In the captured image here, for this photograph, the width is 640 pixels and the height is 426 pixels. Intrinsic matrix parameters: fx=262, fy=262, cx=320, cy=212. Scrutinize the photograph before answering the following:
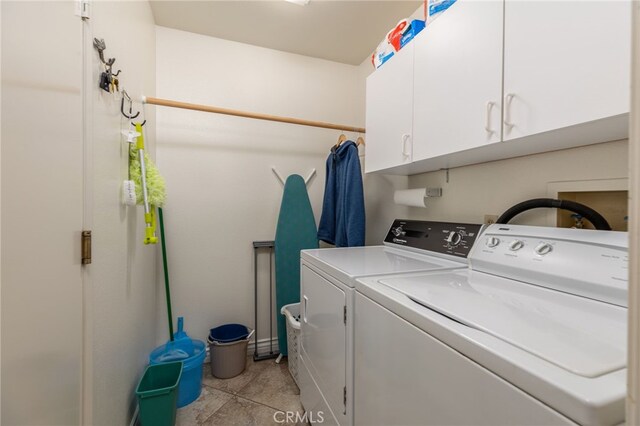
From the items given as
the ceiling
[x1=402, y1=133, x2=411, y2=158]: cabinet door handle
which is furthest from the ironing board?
the ceiling

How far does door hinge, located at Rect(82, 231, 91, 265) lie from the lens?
0.99 m

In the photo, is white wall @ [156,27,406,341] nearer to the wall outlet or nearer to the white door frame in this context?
the wall outlet

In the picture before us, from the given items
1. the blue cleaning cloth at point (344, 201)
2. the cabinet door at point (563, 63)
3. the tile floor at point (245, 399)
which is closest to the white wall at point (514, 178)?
the cabinet door at point (563, 63)

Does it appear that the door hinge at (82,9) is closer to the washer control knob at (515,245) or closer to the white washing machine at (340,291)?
the white washing machine at (340,291)

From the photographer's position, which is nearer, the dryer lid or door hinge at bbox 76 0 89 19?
the dryer lid

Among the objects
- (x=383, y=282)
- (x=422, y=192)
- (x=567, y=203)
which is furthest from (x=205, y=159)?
(x=567, y=203)

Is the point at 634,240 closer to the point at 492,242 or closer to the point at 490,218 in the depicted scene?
the point at 492,242

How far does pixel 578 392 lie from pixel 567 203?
3.03 feet

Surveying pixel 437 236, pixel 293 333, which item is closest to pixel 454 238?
pixel 437 236

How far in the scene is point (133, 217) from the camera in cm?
158

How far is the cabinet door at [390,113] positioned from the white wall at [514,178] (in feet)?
1.32

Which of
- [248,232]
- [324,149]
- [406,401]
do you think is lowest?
[406,401]

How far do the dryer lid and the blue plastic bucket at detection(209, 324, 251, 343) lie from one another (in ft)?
5.70

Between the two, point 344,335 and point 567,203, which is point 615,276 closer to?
point 567,203
